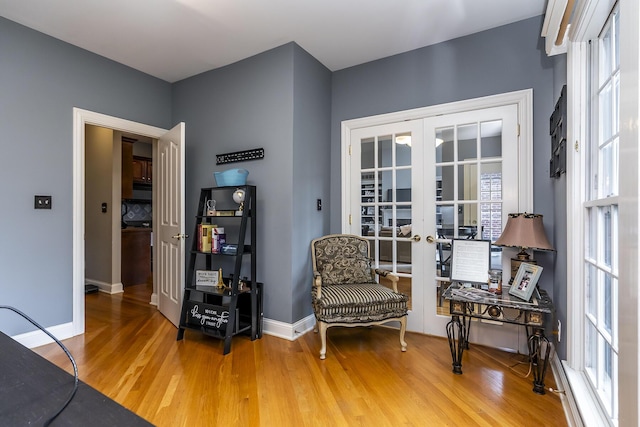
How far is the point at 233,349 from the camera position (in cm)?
270

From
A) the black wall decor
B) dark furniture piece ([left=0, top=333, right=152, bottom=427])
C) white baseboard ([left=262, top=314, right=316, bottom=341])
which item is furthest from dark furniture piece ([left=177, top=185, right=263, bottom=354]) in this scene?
the black wall decor

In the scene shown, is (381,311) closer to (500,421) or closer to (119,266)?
(500,421)

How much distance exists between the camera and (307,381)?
7.22 ft

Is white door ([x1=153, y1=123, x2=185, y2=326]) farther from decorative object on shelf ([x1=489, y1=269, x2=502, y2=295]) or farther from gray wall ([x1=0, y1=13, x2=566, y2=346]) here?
decorative object on shelf ([x1=489, y1=269, x2=502, y2=295])

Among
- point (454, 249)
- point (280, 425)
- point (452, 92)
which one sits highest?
point (452, 92)

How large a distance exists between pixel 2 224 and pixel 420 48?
381 centimetres

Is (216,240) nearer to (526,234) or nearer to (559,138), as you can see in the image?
(526,234)

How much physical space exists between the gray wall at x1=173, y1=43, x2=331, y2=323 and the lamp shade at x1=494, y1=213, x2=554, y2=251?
1.70m

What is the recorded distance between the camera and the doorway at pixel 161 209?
300cm

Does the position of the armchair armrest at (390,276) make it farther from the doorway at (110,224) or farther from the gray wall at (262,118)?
the doorway at (110,224)

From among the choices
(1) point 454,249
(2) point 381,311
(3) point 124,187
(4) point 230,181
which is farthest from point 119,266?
(1) point 454,249

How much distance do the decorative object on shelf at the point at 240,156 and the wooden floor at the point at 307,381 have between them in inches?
66.1

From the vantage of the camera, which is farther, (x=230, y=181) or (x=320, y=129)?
(x=320, y=129)

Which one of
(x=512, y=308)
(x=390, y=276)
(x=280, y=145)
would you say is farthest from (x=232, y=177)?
(x=512, y=308)
